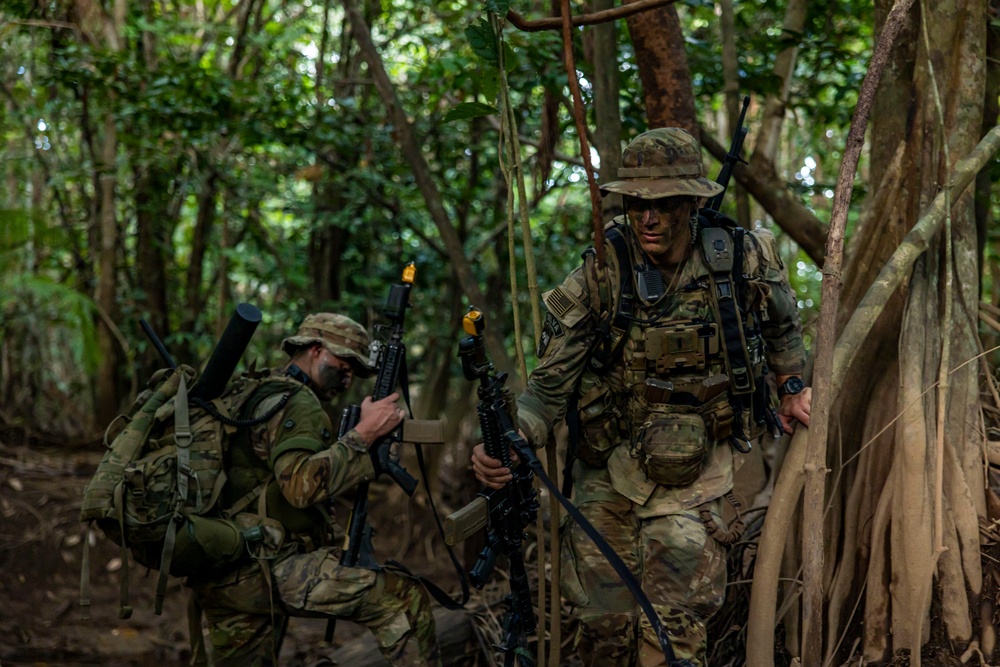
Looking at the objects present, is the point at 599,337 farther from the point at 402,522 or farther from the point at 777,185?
the point at 402,522

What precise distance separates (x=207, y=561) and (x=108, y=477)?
512 millimetres

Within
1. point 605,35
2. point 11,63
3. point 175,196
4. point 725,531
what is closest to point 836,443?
point 725,531

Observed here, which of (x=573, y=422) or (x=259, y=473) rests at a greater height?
(x=573, y=422)

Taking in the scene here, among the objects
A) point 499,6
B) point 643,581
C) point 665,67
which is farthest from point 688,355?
point 665,67

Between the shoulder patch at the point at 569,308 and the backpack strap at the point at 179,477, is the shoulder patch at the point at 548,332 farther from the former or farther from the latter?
the backpack strap at the point at 179,477

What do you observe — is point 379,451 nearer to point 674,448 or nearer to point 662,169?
point 674,448

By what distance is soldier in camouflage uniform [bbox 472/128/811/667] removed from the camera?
312 cm

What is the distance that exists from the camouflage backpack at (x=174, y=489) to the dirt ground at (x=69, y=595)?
126cm

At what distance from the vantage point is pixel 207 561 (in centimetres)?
377

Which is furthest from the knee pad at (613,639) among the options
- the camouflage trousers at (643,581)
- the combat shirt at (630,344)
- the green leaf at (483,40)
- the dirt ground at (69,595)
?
the green leaf at (483,40)

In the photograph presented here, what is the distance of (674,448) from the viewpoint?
10.3 feet

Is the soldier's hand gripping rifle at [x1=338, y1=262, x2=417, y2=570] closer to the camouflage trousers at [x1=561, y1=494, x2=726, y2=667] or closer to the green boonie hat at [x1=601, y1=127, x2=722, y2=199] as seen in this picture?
the camouflage trousers at [x1=561, y1=494, x2=726, y2=667]

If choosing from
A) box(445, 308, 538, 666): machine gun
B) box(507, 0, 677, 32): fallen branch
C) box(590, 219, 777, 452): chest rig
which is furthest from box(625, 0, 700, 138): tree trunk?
box(445, 308, 538, 666): machine gun

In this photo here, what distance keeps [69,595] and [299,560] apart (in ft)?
9.63
